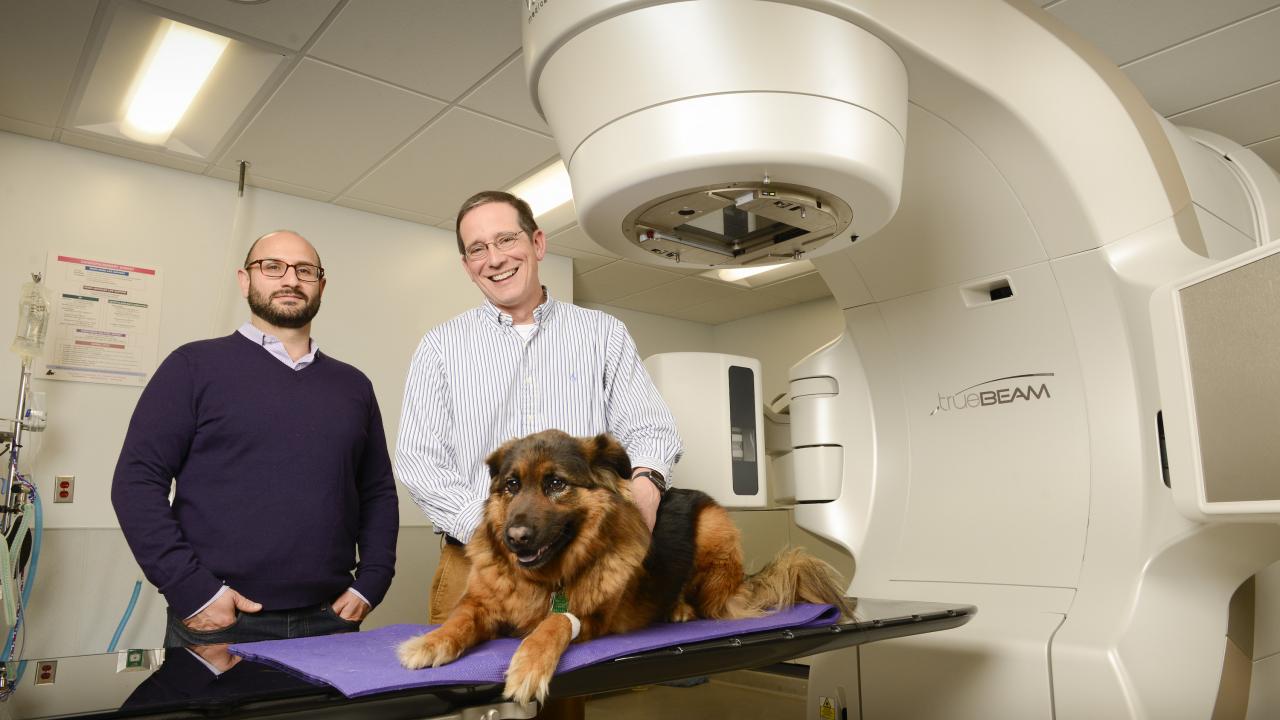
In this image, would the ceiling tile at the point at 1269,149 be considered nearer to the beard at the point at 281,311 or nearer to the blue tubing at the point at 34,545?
the beard at the point at 281,311

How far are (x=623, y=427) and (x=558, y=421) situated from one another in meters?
0.13

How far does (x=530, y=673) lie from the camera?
73 centimetres

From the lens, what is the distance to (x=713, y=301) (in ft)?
19.5

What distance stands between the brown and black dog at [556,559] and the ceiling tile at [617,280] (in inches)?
155

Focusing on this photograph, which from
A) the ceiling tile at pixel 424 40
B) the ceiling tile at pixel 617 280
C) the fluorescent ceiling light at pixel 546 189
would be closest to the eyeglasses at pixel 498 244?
the ceiling tile at pixel 424 40

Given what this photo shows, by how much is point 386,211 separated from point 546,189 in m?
0.85

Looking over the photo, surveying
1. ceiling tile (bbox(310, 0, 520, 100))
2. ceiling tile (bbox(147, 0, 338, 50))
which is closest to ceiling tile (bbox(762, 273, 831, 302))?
ceiling tile (bbox(310, 0, 520, 100))

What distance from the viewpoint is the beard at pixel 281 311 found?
175 centimetres

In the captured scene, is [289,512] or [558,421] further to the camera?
[289,512]

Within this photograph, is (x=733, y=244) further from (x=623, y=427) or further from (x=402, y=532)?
(x=402, y=532)

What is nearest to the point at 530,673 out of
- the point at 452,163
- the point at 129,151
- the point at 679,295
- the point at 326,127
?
the point at 326,127

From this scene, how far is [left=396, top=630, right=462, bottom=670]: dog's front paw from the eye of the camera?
0.75 metres

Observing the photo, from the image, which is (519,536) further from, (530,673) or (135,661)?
(135,661)

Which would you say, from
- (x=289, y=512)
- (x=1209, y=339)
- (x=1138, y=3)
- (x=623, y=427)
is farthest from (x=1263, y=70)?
(x=289, y=512)
